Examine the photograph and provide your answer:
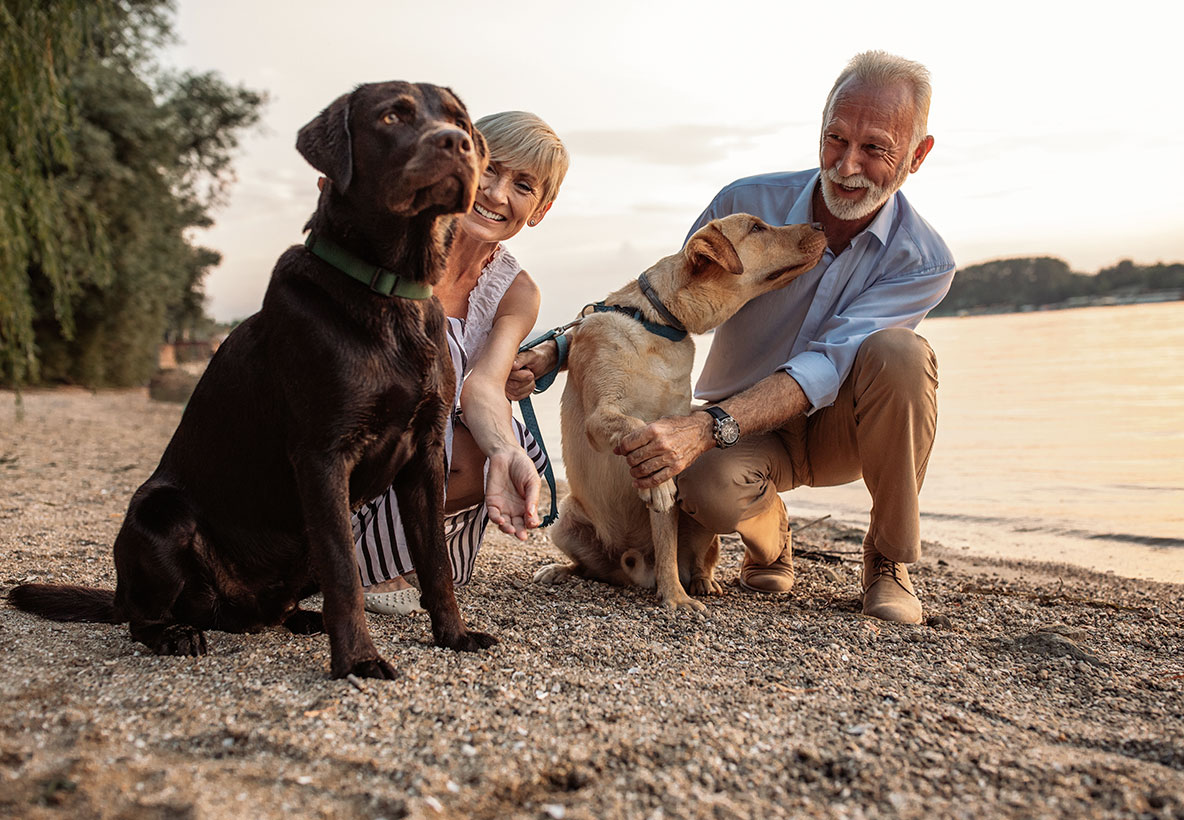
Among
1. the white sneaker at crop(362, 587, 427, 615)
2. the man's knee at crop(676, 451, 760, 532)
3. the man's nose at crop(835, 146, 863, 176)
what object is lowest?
the white sneaker at crop(362, 587, 427, 615)

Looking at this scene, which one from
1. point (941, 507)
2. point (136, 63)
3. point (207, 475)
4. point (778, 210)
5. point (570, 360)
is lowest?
point (941, 507)

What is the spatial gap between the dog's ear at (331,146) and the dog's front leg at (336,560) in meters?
0.77

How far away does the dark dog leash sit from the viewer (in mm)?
3877

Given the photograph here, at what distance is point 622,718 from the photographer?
2250 millimetres

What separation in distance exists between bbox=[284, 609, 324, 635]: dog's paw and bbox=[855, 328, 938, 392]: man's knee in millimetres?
2318

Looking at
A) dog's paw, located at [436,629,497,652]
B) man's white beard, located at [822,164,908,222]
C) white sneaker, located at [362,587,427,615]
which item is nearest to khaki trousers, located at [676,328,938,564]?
man's white beard, located at [822,164,908,222]

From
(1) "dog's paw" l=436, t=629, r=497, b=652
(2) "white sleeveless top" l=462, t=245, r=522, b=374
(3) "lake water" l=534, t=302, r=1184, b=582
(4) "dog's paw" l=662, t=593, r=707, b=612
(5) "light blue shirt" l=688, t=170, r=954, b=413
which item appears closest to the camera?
(1) "dog's paw" l=436, t=629, r=497, b=652

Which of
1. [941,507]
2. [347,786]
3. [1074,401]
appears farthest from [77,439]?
[1074,401]

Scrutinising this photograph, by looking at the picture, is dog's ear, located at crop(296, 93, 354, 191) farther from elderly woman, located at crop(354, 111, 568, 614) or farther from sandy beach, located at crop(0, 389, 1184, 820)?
sandy beach, located at crop(0, 389, 1184, 820)

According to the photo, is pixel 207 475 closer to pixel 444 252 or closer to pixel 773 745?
pixel 444 252

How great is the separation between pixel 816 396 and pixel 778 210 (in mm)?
1228

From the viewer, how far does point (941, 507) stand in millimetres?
7391

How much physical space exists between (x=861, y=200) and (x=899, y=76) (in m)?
0.56

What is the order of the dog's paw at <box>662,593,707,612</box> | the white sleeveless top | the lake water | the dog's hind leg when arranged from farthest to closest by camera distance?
1. the lake water
2. the white sleeveless top
3. the dog's paw at <box>662,593,707,612</box>
4. the dog's hind leg
